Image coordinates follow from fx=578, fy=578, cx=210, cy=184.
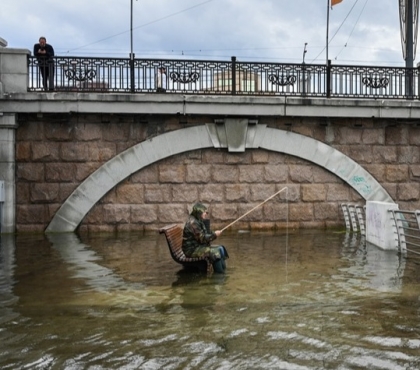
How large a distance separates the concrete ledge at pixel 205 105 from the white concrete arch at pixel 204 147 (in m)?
0.56

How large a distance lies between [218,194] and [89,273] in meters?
6.33

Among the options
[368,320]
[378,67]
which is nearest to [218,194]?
[378,67]

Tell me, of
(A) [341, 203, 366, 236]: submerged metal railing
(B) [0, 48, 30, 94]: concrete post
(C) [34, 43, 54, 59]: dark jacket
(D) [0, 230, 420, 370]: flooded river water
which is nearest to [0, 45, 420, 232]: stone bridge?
(B) [0, 48, 30, 94]: concrete post

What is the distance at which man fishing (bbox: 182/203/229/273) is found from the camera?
902cm

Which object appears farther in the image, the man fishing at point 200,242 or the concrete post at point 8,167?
the concrete post at point 8,167

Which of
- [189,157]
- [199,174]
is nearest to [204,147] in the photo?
[189,157]

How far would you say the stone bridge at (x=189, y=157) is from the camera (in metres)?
14.2

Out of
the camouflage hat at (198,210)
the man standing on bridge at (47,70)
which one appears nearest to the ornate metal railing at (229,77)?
the man standing on bridge at (47,70)

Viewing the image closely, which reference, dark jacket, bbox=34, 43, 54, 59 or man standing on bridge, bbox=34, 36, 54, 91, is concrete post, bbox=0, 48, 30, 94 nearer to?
man standing on bridge, bbox=34, 36, 54, 91

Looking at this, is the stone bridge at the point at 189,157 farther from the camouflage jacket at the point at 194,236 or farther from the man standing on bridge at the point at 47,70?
the camouflage jacket at the point at 194,236

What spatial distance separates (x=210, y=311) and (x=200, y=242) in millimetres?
2583

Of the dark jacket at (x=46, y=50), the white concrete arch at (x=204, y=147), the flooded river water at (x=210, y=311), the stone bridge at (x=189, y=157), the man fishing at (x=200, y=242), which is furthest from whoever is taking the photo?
the dark jacket at (x=46, y=50)

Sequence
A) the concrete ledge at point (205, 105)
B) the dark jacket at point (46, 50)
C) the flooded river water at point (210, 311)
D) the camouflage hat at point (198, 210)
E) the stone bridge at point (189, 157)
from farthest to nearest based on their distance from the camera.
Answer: the dark jacket at point (46, 50)
the stone bridge at point (189, 157)
the concrete ledge at point (205, 105)
the camouflage hat at point (198, 210)
the flooded river water at point (210, 311)

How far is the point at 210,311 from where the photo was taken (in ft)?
21.9
